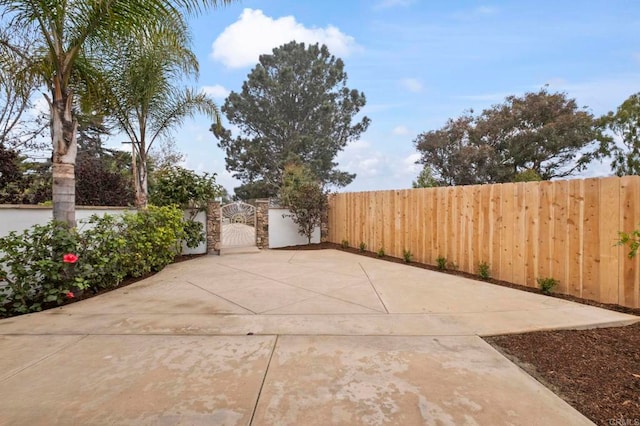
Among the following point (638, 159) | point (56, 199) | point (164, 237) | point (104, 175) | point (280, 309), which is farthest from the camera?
point (638, 159)

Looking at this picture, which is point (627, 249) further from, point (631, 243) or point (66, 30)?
point (66, 30)

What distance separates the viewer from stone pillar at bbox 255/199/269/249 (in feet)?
34.2

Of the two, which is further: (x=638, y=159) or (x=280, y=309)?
(x=638, y=159)

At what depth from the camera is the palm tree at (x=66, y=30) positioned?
4.17 metres

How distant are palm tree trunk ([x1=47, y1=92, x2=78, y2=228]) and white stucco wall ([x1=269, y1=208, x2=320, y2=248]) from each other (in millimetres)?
6261

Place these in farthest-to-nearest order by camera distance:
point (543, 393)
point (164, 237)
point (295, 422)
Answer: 1. point (164, 237)
2. point (543, 393)
3. point (295, 422)

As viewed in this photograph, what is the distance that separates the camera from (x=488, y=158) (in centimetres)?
2058

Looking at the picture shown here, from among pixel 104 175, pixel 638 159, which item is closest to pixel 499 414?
pixel 104 175

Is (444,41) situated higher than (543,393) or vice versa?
(444,41)

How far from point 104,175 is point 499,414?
392 inches

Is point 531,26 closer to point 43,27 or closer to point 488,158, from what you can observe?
point 43,27

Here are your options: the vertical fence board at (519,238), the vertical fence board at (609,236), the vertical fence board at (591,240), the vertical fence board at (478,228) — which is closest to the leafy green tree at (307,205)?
the vertical fence board at (478,228)

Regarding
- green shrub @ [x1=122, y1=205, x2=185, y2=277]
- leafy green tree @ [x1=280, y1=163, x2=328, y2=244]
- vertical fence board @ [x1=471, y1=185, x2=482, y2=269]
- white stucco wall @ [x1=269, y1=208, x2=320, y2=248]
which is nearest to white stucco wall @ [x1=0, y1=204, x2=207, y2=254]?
green shrub @ [x1=122, y1=205, x2=185, y2=277]

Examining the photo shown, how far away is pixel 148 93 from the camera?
7.13 m
